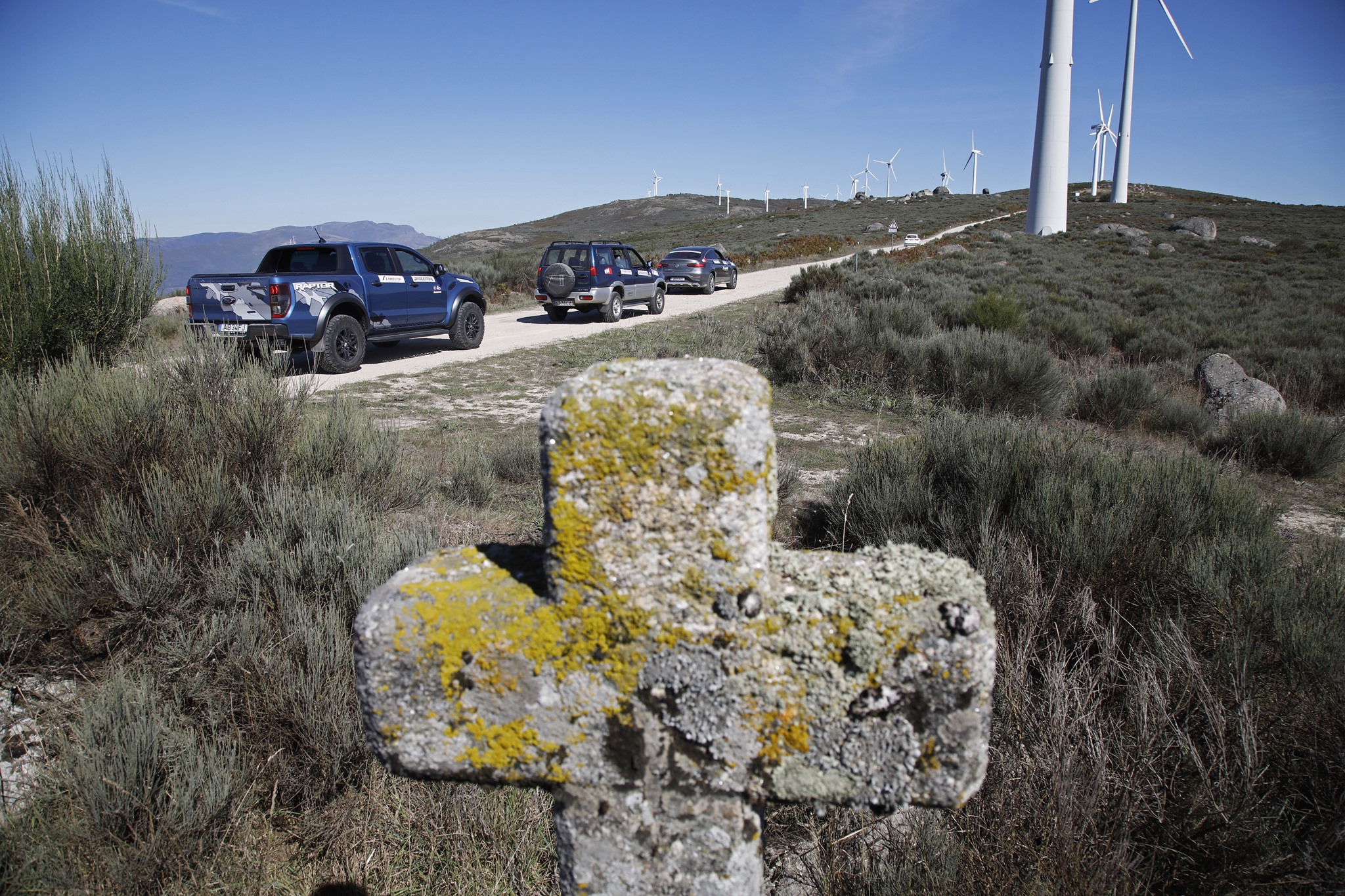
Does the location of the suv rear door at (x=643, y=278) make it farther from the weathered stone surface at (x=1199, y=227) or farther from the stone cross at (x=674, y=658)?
the weathered stone surface at (x=1199, y=227)

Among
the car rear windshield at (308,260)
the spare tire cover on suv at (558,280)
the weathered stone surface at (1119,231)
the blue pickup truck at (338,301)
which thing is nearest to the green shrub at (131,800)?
the blue pickup truck at (338,301)

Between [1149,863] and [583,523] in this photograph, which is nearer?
[583,523]

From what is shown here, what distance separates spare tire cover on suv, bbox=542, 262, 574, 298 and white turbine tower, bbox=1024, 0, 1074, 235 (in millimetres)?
36360

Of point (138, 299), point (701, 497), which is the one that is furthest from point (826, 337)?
point (701, 497)

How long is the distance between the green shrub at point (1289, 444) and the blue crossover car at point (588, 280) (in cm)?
1229

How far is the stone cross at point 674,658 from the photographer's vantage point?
1069 mm

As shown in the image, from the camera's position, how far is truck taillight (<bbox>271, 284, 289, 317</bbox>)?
33.0ft

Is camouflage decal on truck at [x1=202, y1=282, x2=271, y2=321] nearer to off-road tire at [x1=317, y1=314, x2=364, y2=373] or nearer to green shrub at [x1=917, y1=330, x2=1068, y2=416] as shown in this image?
off-road tire at [x1=317, y1=314, x2=364, y2=373]

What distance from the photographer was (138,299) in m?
6.27

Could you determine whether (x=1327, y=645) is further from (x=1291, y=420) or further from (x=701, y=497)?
(x=1291, y=420)

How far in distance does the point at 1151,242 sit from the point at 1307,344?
27.7m

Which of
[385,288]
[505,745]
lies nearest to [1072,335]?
[385,288]

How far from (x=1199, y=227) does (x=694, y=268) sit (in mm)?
34454

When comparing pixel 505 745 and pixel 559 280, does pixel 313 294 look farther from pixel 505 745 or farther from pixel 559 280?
pixel 505 745
